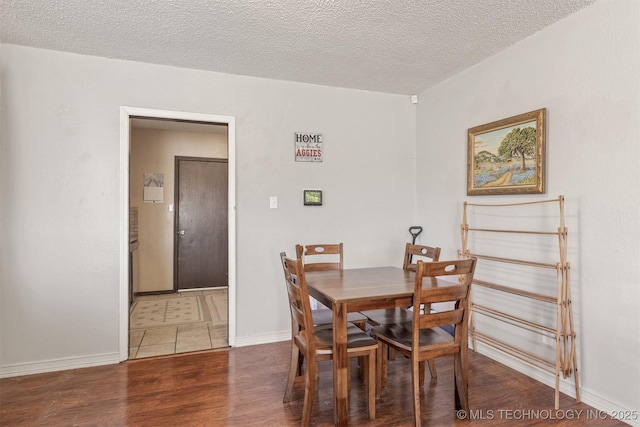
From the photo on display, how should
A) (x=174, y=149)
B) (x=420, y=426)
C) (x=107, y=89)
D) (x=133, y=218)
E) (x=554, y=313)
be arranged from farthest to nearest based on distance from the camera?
(x=174, y=149), (x=133, y=218), (x=107, y=89), (x=554, y=313), (x=420, y=426)

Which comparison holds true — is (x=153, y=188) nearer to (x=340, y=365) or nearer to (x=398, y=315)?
(x=398, y=315)

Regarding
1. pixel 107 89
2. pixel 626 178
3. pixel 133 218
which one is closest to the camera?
pixel 626 178

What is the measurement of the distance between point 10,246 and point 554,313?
13.5ft

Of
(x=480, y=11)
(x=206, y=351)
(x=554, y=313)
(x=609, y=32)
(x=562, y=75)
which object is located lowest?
(x=206, y=351)

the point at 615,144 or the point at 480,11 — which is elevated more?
the point at 480,11

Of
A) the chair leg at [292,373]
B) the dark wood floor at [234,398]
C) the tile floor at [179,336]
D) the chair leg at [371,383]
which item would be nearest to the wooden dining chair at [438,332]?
the chair leg at [371,383]

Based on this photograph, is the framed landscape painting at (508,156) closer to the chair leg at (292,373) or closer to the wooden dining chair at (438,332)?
→ the wooden dining chair at (438,332)

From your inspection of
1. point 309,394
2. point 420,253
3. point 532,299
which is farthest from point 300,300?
point 532,299

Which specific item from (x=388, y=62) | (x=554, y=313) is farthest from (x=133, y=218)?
(x=554, y=313)

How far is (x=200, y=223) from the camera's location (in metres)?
5.53

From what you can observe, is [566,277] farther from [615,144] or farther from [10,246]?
[10,246]

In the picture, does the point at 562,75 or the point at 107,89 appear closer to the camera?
the point at 562,75

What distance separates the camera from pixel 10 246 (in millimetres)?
2801

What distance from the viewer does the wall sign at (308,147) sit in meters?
3.61
